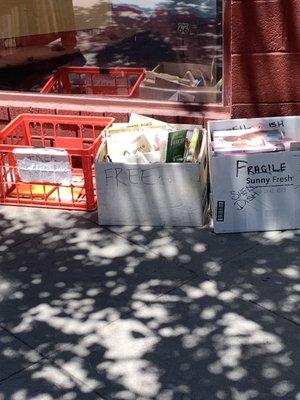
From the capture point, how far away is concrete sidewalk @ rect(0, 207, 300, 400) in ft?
13.8

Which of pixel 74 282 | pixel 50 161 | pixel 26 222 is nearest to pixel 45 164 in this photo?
pixel 50 161

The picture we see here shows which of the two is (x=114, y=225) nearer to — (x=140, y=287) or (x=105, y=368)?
(x=140, y=287)

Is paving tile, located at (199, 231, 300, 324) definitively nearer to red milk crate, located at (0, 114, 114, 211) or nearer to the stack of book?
the stack of book

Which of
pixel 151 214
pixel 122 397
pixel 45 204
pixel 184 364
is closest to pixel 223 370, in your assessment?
pixel 184 364

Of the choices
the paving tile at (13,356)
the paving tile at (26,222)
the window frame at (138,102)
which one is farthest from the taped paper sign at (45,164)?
the paving tile at (13,356)

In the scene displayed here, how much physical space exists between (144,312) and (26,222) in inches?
61.1

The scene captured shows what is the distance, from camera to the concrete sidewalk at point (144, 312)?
13.8 feet

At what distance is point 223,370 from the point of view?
168 inches

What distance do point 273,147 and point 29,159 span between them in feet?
6.09

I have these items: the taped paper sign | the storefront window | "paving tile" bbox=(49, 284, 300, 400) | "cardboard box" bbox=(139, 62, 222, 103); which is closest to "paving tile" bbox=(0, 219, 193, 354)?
"paving tile" bbox=(49, 284, 300, 400)

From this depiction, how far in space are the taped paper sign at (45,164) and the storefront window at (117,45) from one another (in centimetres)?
98

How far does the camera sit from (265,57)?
18.9 ft

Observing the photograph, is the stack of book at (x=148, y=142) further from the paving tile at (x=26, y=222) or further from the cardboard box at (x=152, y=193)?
the paving tile at (x=26, y=222)

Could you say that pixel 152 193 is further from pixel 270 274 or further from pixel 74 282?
pixel 270 274
